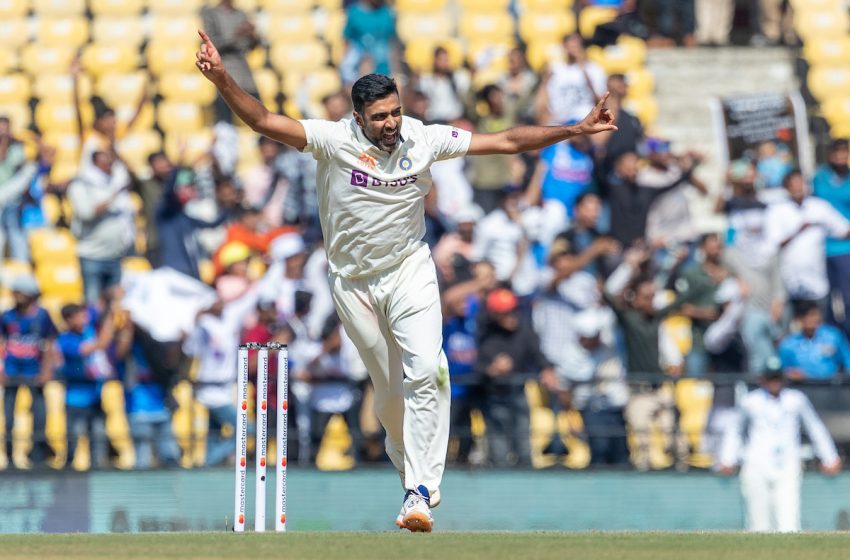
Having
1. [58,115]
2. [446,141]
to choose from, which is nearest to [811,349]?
[446,141]

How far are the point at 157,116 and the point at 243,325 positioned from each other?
4761mm

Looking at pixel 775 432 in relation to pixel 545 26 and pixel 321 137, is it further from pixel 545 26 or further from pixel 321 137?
pixel 545 26

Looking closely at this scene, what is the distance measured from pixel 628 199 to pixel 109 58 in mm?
6310

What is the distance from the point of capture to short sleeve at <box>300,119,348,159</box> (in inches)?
338

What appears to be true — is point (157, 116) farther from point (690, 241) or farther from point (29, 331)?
point (690, 241)

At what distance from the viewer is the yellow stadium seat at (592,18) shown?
18078 mm

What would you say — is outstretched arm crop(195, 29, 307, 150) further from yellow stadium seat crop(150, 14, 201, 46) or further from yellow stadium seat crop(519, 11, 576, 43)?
yellow stadium seat crop(150, 14, 201, 46)

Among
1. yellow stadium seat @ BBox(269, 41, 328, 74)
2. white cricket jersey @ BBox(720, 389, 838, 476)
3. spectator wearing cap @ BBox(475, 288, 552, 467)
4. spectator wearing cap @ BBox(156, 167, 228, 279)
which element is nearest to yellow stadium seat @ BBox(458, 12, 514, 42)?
yellow stadium seat @ BBox(269, 41, 328, 74)

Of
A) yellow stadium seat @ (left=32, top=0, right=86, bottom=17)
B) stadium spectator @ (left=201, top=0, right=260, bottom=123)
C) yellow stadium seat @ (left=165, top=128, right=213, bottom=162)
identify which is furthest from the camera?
yellow stadium seat @ (left=32, top=0, right=86, bottom=17)

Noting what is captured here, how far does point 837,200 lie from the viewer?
614 inches

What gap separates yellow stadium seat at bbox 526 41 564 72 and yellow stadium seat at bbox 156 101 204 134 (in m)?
3.35

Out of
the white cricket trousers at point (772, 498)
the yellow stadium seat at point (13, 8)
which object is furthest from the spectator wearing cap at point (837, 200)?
the yellow stadium seat at point (13, 8)

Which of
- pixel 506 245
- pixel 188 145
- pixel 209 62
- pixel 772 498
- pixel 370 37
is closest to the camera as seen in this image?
pixel 209 62

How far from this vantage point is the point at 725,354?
46.2 ft
